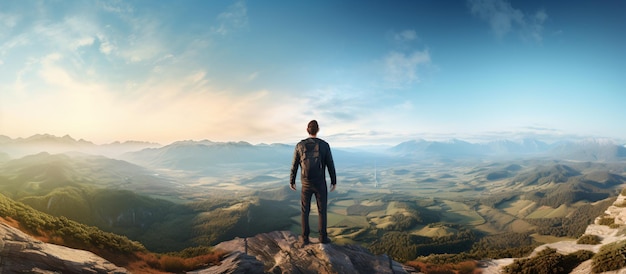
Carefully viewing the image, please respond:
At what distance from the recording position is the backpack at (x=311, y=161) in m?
11.5

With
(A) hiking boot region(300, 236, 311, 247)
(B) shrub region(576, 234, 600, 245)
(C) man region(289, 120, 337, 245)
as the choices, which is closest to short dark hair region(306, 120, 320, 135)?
(C) man region(289, 120, 337, 245)

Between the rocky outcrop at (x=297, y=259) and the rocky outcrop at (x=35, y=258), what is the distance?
386cm

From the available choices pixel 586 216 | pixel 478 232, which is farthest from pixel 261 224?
pixel 586 216

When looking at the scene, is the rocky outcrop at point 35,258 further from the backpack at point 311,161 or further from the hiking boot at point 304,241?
the backpack at point 311,161

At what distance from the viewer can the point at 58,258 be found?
7625 mm

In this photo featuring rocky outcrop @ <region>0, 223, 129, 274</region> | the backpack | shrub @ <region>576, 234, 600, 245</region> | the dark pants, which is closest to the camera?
rocky outcrop @ <region>0, 223, 129, 274</region>

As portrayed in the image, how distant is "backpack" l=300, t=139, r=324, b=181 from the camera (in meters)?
11.5

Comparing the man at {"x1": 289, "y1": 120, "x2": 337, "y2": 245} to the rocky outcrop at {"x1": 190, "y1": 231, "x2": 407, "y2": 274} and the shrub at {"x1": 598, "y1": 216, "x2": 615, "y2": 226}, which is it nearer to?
the rocky outcrop at {"x1": 190, "y1": 231, "x2": 407, "y2": 274}

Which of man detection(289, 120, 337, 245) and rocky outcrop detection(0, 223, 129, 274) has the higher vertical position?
man detection(289, 120, 337, 245)

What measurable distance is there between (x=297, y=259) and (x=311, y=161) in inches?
161

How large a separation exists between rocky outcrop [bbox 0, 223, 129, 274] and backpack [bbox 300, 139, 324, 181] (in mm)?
7205

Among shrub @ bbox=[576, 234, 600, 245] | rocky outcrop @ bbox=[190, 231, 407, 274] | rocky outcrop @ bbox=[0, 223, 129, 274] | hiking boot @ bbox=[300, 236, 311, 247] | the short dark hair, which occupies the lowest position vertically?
shrub @ bbox=[576, 234, 600, 245]

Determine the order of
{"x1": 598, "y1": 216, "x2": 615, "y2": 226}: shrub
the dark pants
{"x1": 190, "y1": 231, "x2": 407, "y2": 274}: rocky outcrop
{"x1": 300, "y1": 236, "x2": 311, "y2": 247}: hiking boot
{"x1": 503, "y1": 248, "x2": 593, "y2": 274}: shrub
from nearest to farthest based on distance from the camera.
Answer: {"x1": 190, "y1": 231, "x2": 407, "y2": 274}: rocky outcrop → the dark pants → {"x1": 503, "y1": 248, "x2": 593, "y2": 274}: shrub → {"x1": 300, "y1": 236, "x2": 311, "y2": 247}: hiking boot → {"x1": 598, "y1": 216, "x2": 615, "y2": 226}: shrub

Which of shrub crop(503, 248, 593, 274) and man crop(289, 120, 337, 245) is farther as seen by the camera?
shrub crop(503, 248, 593, 274)
